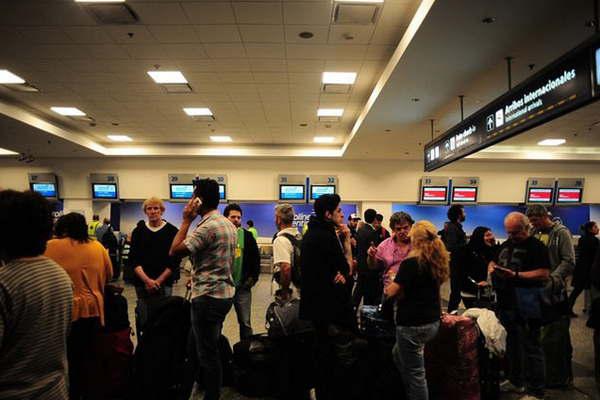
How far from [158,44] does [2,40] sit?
189cm

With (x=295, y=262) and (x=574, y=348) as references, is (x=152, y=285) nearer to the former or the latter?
(x=295, y=262)

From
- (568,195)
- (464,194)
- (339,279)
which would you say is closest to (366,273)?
(339,279)

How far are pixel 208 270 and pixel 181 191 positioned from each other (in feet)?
29.9

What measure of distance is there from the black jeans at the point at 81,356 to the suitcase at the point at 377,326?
6.88ft

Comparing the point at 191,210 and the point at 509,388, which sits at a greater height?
the point at 191,210

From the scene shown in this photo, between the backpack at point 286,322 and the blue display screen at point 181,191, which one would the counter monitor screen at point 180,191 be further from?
the backpack at point 286,322

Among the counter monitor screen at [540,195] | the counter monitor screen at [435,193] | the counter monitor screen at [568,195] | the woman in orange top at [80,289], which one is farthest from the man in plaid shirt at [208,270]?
the counter monitor screen at [568,195]

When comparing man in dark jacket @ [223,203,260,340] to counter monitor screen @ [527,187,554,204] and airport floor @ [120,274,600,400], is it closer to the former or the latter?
airport floor @ [120,274,600,400]

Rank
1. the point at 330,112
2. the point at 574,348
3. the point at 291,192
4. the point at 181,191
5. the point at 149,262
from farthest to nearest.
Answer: the point at 291,192
the point at 181,191
the point at 330,112
the point at 574,348
the point at 149,262

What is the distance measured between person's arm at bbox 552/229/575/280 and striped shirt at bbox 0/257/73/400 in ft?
12.5

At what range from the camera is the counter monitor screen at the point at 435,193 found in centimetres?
1139

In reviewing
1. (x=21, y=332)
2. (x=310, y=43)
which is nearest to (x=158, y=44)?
(x=310, y=43)

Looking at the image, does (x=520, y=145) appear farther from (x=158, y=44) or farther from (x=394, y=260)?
(x=158, y=44)

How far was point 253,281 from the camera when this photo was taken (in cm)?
377
